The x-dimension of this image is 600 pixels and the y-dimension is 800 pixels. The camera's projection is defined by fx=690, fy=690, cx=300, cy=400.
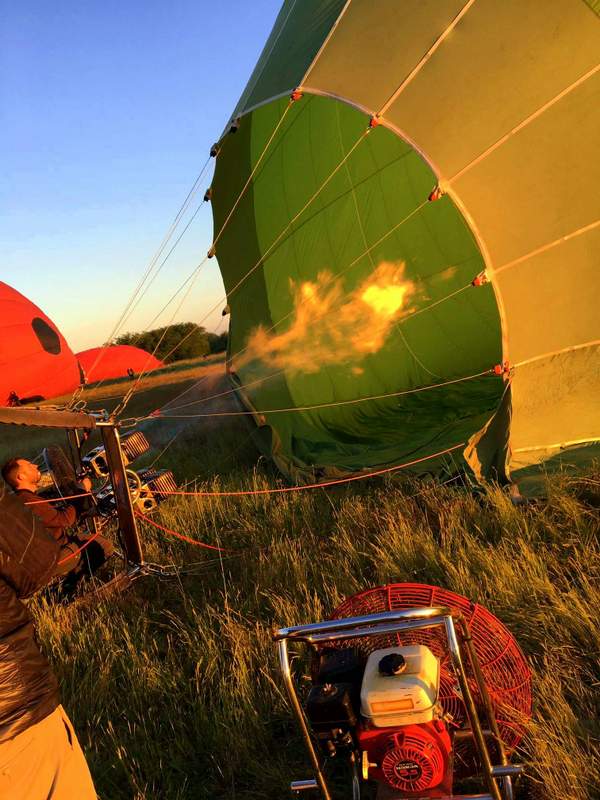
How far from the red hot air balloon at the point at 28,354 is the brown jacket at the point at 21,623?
12567 mm

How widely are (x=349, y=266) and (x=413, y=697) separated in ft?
17.9

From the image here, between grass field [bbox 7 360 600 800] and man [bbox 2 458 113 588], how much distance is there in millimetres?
326

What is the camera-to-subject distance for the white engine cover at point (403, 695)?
175 cm

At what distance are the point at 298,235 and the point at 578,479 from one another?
4.15m

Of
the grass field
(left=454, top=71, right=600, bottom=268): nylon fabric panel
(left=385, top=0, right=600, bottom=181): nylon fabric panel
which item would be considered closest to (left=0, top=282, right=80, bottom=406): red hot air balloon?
the grass field

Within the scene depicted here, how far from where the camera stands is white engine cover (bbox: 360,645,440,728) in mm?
1755

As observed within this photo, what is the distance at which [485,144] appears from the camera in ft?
15.4

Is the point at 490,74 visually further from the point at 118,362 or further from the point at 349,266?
the point at 118,362

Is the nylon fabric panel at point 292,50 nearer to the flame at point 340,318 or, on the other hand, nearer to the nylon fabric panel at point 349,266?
the nylon fabric panel at point 349,266

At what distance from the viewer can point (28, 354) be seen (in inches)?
587

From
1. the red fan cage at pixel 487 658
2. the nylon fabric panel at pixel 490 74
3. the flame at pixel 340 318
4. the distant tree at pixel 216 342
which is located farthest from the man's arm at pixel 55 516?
the distant tree at pixel 216 342

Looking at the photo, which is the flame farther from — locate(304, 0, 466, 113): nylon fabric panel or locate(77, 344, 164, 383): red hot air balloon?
locate(77, 344, 164, 383): red hot air balloon

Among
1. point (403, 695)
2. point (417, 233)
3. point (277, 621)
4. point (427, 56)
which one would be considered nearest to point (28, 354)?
point (417, 233)

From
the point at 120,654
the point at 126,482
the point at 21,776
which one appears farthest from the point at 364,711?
the point at 126,482
